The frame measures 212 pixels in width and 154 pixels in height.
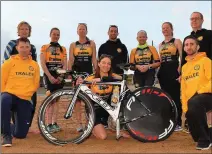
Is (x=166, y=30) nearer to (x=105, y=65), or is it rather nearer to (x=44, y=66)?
(x=105, y=65)

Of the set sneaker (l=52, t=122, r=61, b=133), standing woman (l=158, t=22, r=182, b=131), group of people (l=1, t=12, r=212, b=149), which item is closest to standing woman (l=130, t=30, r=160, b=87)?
group of people (l=1, t=12, r=212, b=149)

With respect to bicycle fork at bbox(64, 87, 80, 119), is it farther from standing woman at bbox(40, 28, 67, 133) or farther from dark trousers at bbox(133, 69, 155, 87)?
dark trousers at bbox(133, 69, 155, 87)

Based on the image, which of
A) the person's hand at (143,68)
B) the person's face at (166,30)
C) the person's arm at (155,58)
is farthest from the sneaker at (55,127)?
the person's face at (166,30)

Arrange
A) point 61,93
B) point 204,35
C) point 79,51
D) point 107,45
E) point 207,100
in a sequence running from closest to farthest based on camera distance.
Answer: point 207,100, point 61,93, point 204,35, point 79,51, point 107,45

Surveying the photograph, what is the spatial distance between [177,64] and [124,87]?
5.48 feet

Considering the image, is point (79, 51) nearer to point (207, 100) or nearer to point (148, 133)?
point (148, 133)

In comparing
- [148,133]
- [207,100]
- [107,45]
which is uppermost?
[107,45]

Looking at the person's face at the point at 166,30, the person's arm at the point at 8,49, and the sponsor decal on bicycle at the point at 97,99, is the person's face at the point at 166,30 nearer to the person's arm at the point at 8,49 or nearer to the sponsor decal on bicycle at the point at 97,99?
the sponsor decal on bicycle at the point at 97,99

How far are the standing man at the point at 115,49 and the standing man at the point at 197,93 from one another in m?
1.83

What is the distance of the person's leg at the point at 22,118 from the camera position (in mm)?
5594

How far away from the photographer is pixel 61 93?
17.1 ft

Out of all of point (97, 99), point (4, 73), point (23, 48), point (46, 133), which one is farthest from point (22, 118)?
point (97, 99)

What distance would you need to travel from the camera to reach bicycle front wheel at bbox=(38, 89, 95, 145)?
5125 millimetres

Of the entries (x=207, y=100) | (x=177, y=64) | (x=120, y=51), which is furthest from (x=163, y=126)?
(x=120, y=51)
